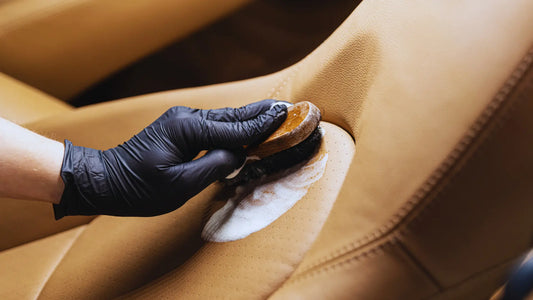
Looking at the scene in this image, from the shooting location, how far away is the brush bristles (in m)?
0.72

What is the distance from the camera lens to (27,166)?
690 millimetres

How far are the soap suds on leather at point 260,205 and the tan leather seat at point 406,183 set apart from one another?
0.02 metres

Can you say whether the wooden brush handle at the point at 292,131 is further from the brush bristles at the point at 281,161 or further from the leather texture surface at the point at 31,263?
the leather texture surface at the point at 31,263

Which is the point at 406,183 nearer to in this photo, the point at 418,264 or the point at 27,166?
the point at 418,264

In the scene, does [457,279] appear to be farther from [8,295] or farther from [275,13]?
[275,13]

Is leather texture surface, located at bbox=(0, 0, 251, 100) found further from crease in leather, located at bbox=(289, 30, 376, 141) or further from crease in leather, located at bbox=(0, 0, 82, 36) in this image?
crease in leather, located at bbox=(289, 30, 376, 141)

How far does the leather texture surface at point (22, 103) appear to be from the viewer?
0.89 metres

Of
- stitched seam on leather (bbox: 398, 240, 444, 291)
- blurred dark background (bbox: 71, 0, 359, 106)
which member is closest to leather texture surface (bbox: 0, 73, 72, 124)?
blurred dark background (bbox: 71, 0, 359, 106)

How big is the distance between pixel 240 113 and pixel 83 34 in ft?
1.90

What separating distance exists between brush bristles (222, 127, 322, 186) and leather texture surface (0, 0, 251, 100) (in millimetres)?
602

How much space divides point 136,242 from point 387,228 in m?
0.51

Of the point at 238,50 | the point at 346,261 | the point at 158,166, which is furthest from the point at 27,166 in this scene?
the point at 238,50

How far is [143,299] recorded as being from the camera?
2.29ft

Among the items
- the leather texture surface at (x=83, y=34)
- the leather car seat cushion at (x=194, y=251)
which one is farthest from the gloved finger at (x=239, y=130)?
the leather texture surface at (x=83, y=34)
